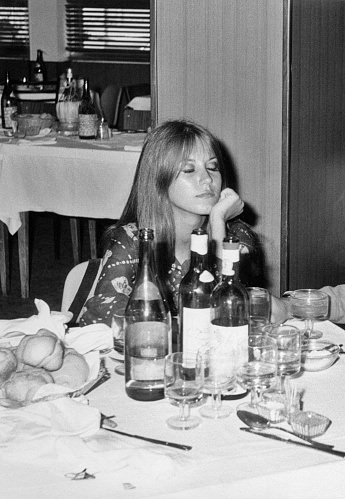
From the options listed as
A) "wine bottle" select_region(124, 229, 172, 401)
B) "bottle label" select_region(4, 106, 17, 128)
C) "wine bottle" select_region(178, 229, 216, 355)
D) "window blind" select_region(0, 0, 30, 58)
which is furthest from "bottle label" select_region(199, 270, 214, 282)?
"window blind" select_region(0, 0, 30, 58)

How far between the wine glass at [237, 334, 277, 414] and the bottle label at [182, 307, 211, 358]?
10cm

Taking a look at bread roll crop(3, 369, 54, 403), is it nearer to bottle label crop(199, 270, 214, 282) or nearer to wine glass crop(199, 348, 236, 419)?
wine glass crop(199, 348, 236, 419)

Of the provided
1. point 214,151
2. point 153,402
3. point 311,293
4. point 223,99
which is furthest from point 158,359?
point 223,99

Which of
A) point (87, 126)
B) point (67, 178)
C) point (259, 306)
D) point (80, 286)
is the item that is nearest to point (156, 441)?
point (259, 306)

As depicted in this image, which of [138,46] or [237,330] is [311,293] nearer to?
[237,330]

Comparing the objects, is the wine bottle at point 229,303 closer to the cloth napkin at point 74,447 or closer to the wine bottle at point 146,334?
the wine bottle at point 146,334

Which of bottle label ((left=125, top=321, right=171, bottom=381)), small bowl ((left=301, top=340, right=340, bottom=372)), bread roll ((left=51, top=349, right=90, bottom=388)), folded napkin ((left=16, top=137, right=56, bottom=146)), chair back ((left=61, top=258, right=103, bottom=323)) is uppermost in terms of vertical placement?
folded napkin ((left=16, top=137, right=56, bottom=146))

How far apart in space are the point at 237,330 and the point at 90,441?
367 mm

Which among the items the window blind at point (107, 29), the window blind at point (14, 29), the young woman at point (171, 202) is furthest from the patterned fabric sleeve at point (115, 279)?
the window blind at point (14, 29)

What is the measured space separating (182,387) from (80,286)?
1.14m

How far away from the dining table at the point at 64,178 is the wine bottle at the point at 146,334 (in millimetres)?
2617

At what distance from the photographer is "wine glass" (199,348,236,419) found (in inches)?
63.4

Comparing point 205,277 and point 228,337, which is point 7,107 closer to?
point 205,277

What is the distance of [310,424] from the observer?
5.01 ft
